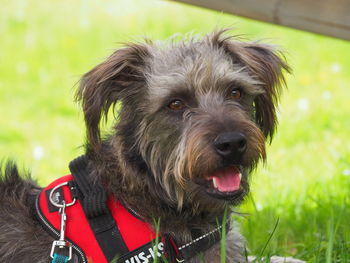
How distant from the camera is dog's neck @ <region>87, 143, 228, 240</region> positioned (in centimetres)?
392

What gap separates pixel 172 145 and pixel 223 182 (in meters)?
0.35

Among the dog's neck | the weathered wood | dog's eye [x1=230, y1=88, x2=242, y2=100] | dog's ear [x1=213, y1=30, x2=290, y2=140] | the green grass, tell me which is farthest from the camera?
the green grass

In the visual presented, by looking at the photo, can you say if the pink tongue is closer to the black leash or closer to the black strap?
the black leash

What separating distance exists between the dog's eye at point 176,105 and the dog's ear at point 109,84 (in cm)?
24

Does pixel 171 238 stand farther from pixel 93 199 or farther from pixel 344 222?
pixel 344 222

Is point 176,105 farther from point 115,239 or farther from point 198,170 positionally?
Answer: point 115,239

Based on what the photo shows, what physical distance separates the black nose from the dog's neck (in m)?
0.40

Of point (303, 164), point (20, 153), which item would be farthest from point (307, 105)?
point (20, 153)

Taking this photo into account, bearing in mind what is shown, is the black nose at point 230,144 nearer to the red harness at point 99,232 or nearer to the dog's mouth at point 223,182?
the dog's mouth at point 223,182

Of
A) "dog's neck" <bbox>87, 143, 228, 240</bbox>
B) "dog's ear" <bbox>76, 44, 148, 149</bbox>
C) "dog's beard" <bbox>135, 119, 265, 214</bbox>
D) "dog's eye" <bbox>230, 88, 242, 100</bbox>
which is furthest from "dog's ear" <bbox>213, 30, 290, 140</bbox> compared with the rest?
"dog's neck" <bbox>87, 143, 228, 240</bbox>

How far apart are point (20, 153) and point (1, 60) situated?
3.44 metres

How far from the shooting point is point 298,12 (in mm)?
4910

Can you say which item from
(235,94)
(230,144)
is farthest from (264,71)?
(230,144)

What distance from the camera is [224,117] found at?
3820mm
